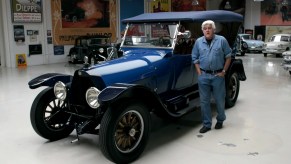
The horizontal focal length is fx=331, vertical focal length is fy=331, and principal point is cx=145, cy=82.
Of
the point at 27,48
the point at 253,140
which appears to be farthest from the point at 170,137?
the point at 27,48

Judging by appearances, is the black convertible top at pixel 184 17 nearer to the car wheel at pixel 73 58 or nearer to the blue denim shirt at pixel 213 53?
the blue denim shirt at pixel 213 53

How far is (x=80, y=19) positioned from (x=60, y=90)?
13.4 m

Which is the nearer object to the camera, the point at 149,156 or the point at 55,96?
the point at 149,156

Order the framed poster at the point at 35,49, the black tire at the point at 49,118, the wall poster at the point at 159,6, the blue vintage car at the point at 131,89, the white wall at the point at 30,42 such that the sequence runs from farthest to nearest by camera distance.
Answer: the wall poster at the point at 159,6 → the framed poster at the point at 35,49 → the white wall at the point at 30,42 → the black tire at the point at 49,118 → the blue vintage car at the point at 131,89

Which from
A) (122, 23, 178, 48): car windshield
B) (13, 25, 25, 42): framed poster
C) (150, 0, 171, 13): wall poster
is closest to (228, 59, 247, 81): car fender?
(122, 23, 178, 48): car windshield

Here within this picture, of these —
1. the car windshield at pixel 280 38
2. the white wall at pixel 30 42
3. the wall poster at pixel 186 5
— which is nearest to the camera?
the white wall at pixel 30 42

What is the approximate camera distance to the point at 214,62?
15.7 ft

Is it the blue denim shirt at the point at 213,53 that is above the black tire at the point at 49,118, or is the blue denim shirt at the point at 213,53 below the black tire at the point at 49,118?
above

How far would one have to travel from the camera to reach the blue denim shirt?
4793 millimetres

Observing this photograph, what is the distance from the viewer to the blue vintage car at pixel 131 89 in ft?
12.5

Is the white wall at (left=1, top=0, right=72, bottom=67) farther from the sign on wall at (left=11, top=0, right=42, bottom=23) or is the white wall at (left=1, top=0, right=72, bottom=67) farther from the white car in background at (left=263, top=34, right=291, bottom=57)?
the white car in background at (left=263, top=34, right=291, bottom=57)

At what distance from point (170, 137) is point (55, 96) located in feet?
5.75

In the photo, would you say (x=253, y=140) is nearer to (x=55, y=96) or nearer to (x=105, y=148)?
(x=105, y=148)

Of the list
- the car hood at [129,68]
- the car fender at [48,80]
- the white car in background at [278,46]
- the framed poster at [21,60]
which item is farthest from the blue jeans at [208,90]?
the white car in background at [278,46]
